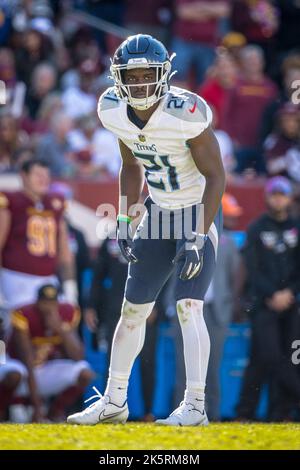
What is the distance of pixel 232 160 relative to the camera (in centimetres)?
1068

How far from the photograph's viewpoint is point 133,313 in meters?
5.97

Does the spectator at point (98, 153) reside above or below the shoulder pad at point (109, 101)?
below

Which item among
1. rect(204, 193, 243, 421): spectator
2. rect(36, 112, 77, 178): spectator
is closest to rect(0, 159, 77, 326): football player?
rect(36, 112, 77, 178): spectator

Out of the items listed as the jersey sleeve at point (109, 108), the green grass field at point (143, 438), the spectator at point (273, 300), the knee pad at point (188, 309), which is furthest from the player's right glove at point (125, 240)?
the spectator at point (273, 300)

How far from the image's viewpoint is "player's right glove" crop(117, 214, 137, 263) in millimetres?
5938

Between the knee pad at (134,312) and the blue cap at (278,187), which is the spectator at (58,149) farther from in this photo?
the knee pad at (134,312)

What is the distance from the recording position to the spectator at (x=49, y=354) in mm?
8641

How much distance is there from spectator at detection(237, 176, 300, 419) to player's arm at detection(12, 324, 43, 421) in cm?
167

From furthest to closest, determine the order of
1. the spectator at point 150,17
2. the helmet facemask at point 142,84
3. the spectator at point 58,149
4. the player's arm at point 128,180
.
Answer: the spectator at point 150,17 → the spectator at point 58,149 → the player's arm at point 128,180 → the helmet facemask at point 142,84

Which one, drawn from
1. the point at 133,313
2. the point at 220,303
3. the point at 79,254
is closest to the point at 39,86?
the point at 79,254

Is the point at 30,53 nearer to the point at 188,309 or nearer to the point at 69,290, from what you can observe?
the point at 69,290

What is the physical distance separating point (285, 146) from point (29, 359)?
3512 millimetres

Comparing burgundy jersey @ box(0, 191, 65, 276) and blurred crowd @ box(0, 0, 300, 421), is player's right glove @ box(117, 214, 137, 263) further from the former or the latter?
burgundy jersey @ box(0, 191, 65, 276)

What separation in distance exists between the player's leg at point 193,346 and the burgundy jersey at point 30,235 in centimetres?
323
